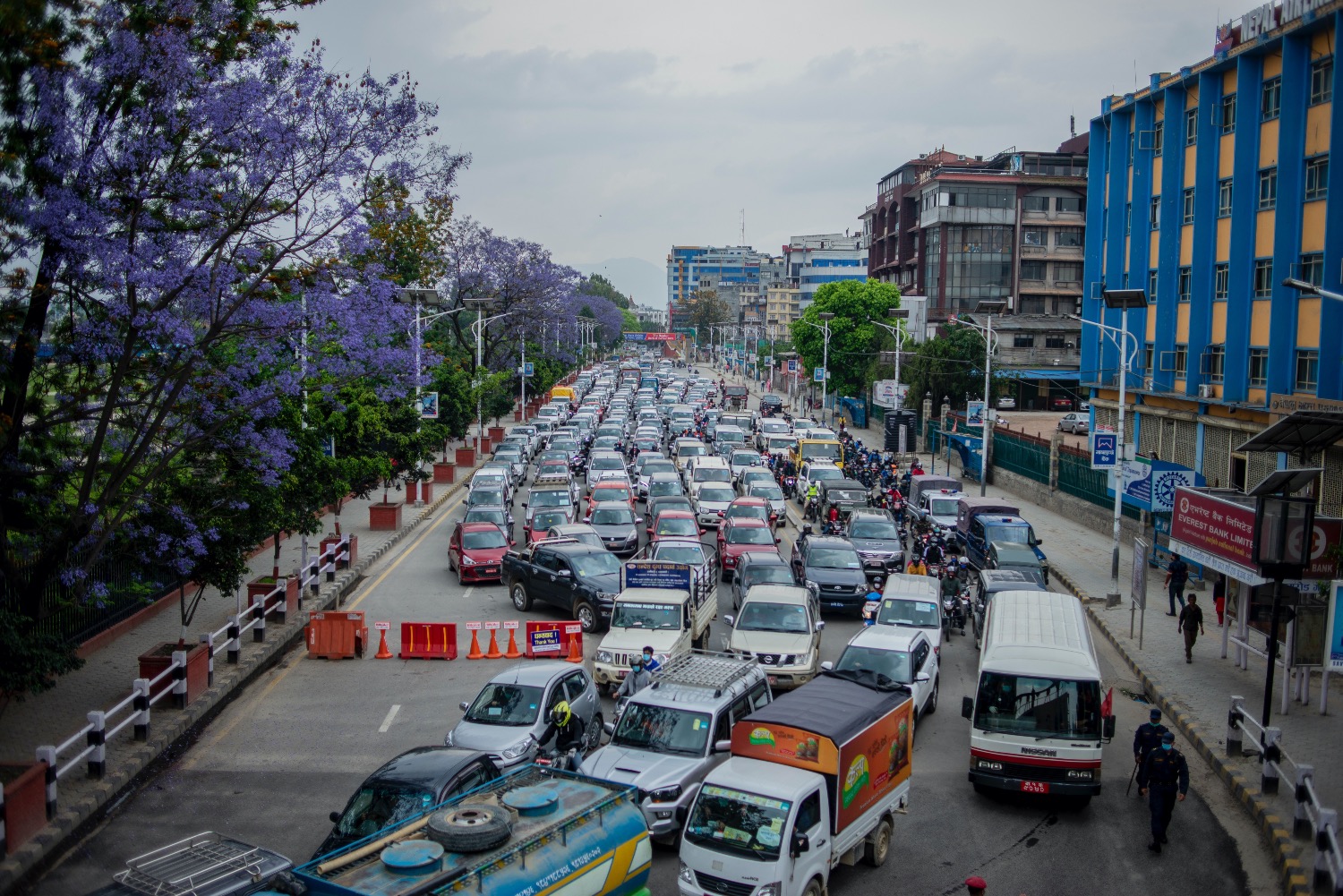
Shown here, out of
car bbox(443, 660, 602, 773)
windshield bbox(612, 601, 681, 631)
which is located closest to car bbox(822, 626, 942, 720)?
windshield bbox(612, 601, 681, 631)

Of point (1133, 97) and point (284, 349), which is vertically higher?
point (1133, 97)

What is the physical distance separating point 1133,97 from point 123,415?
34.7 m

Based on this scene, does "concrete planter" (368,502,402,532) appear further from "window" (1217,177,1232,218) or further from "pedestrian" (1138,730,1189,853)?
"window" (1217,177,1232,218)

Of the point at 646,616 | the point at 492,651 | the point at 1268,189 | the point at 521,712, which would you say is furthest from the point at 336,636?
the point at 1268,189

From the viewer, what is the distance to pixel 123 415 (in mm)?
16562

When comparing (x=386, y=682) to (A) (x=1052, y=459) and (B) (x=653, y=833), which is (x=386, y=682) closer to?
(B) (x=653, y=833)

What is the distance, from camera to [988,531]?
27422mm

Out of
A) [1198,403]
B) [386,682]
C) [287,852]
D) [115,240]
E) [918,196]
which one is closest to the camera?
[287,852]

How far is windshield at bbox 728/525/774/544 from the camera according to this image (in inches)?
1096

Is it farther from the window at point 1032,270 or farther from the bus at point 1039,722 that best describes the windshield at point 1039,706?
the window at point 1032,270

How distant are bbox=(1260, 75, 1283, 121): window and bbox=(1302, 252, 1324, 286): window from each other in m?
4.16

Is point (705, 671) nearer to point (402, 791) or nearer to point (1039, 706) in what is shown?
point (1039, 706)

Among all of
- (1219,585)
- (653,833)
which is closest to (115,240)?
(653,833)

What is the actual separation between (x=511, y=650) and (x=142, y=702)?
6.94m
